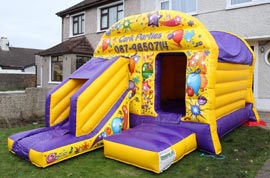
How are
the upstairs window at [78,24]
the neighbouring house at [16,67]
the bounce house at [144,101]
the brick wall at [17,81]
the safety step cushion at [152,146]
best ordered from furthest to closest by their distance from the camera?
the neighbouring house at [16,67]
the brick wall at [17,81]
the upstairs window at [78,24]
the bounce house at [144,101]
the safety step cushion at [152,146]

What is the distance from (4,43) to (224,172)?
37954 mm

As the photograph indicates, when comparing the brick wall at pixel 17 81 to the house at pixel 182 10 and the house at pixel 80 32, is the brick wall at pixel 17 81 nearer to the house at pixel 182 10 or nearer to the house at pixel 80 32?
the house at pixel 182 10

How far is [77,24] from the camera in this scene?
57.3 feet

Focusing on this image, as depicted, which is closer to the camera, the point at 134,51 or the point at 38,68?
the point at 134,51

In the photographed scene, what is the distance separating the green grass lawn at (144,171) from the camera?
4.02 meters

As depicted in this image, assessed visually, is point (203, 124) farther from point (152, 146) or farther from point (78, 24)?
point (78, 24)

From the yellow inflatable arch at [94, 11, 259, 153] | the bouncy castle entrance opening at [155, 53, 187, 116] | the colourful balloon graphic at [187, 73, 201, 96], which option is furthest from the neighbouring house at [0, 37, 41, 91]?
the colourful balloon graphic at [187, 73, 201, 96]

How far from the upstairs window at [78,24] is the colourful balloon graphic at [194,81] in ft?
43.5

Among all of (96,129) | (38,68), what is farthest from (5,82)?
(96,129)

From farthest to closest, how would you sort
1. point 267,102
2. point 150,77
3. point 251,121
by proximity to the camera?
point 267,102 < point 251,121 < point 150,77

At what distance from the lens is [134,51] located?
5980mm

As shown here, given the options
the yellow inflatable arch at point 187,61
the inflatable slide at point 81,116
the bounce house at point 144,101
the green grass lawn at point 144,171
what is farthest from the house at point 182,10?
the inflatable slide at point 81,116

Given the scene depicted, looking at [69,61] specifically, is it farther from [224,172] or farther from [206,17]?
[224,172]

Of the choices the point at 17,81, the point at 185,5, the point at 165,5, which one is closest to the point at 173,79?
the point at 185,5
